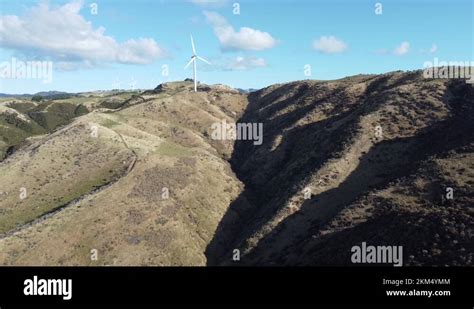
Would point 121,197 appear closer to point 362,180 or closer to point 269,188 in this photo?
point 269,188

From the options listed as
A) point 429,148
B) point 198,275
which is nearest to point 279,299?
point 198,275

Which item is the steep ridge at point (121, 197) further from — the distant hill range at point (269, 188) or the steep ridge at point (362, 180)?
the steep ridge at point (362, 180)

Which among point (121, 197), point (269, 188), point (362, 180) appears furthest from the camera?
point (269, 188)

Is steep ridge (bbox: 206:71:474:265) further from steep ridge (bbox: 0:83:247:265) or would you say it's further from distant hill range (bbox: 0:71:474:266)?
steep ridge (bbox: 0:83:247:265)

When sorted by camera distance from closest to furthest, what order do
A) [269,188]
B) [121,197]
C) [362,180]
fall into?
[362,180] < [121,197] < [269,188]

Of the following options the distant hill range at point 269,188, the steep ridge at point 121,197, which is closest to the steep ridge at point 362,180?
the distant hill range at point 269,188

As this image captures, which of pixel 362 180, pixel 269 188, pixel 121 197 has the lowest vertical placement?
pixel 121 197

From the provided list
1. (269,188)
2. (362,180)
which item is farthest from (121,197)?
(362,180)

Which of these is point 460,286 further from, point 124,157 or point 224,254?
point 124,157
